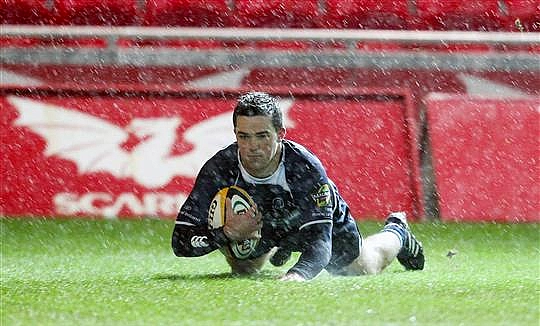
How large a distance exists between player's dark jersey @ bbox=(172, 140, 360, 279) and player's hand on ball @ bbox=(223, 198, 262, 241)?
5 cm

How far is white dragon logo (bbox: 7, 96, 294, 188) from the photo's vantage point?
8492mm

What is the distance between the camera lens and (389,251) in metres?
5.63

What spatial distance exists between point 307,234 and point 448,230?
350cm

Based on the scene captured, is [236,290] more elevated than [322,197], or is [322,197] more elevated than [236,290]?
[322,197]

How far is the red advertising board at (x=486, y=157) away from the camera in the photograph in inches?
335

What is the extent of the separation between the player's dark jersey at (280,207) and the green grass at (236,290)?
0.15 meters

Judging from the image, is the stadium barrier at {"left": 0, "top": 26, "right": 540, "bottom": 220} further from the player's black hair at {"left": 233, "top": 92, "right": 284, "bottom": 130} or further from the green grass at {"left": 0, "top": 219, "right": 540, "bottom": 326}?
the player's black hair at {"left": 233, "top": 92, "right": 284, "bottom": 130}

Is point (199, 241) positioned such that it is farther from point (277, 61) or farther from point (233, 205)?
point (277, 61)

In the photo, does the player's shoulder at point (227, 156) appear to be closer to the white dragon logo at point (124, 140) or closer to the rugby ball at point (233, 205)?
the rugby ball at point (233, 205)

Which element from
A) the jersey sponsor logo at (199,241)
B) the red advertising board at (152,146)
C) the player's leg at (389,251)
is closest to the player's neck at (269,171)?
the jersey sponsor logo at (199,241)

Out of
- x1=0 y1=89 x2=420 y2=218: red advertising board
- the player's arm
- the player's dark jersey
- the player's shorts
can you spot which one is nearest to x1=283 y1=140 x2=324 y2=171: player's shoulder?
the player's dark jersey

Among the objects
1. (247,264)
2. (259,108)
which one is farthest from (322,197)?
(247,264)

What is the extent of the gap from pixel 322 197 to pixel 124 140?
3.94 metres

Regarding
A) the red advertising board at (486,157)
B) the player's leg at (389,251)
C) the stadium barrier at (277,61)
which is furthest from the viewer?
the stadium barrier at (277,61)
